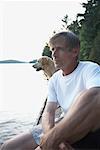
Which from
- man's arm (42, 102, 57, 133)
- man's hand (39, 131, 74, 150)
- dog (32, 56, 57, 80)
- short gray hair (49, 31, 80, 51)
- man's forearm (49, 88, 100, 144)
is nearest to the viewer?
man's forearm (49, 88, 100, 144)

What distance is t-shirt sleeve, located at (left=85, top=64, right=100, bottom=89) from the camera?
2.88m

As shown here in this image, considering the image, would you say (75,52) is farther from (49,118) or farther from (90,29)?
(90,29)

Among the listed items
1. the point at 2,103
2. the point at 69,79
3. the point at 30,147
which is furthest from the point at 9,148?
the point at 2,103

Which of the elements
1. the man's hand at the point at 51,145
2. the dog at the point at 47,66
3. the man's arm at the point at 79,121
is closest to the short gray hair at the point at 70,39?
the man's arm at the point at 79,121

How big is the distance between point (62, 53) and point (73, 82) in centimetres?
21

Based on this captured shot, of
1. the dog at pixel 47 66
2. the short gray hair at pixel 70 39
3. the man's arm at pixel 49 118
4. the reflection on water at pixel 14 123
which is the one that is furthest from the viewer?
the dog at pixel 47 66

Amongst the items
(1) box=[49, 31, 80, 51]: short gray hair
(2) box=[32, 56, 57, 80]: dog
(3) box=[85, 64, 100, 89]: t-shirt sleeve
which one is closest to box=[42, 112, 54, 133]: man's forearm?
(3) box=[85, 64, 100, 89]: t-shirt sleeve

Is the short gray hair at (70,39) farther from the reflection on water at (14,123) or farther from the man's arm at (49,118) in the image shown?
the reflection on water at (14,123)

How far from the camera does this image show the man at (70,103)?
2736 mm

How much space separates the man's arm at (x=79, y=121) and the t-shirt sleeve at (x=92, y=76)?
0.10 metres

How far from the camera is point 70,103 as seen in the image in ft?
10.5

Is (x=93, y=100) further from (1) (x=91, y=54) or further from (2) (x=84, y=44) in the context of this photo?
(2) (x=84, y=44)

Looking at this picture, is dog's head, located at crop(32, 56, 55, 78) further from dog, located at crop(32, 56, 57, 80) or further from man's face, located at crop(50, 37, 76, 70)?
man's face, located at crop(50, 37, 76, 70)

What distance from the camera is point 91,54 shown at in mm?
41719
